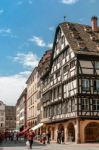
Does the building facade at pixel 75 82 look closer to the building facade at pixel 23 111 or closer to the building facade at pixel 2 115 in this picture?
the building facade at pixel 23 111

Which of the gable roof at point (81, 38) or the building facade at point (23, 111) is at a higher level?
the gable roof at point (81, 38)

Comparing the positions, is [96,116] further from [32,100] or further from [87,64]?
[32,100]

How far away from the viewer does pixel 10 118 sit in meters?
177

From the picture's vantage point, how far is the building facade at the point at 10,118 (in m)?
173

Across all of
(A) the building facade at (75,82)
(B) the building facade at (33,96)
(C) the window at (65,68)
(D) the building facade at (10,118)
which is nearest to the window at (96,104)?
(A) the building facade at (75,82)

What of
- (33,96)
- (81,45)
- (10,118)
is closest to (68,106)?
(81,45)

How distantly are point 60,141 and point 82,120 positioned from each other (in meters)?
3.64

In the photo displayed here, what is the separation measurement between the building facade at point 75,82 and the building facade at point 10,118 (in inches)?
4539

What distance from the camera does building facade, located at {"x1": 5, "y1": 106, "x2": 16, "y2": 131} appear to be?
173 metres

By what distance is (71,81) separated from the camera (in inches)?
1977

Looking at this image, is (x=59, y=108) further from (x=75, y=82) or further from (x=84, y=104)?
(x=84, y=104)

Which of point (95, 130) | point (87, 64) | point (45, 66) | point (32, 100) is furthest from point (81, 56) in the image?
point (32, 100)

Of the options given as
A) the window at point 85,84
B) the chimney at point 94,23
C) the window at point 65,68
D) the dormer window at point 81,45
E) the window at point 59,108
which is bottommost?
the window at point 59,108

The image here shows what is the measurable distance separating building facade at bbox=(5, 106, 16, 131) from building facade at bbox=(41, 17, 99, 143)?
115293mm
